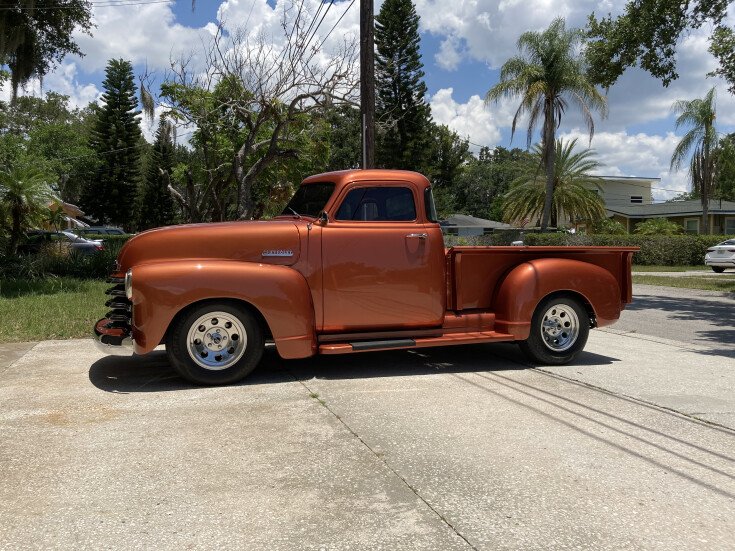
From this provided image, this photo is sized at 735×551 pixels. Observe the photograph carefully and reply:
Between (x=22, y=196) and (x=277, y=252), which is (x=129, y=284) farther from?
(x=22, y=196)

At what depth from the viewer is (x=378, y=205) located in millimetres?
6543

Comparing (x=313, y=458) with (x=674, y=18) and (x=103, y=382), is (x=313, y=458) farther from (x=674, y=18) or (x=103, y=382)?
(x=674, y=18)

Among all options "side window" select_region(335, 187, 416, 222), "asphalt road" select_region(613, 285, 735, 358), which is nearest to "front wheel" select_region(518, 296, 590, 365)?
"side window" select_region(335, 187, 416, 222)

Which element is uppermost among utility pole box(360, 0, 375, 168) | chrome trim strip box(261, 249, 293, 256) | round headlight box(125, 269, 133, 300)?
utility pole box(360, 0, 375, 168)

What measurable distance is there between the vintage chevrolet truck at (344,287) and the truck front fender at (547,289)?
0.01m

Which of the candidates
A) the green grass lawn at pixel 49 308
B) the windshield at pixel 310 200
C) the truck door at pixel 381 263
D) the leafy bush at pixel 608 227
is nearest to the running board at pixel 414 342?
the truck door at pixel 381 263

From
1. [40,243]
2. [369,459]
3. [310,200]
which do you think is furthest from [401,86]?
[369,459]

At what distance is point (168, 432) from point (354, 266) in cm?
240

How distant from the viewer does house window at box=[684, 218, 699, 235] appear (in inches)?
1809

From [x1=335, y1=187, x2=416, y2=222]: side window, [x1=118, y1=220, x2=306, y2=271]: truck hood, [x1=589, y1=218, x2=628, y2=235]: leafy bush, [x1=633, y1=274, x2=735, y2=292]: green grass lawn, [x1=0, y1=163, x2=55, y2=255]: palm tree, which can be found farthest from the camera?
[x1=589, y1=218, x2=628, y2=235]: leafy bush

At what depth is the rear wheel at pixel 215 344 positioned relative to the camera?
5.77 metres

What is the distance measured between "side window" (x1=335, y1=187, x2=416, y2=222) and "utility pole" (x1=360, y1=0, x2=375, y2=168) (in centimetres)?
481

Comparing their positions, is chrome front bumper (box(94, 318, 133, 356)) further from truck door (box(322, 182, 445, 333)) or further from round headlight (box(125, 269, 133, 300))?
truck door (box(322, 182, 445, 333))

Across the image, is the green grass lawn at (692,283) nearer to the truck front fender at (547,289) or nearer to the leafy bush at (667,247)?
the leafy bush at (667,247)
